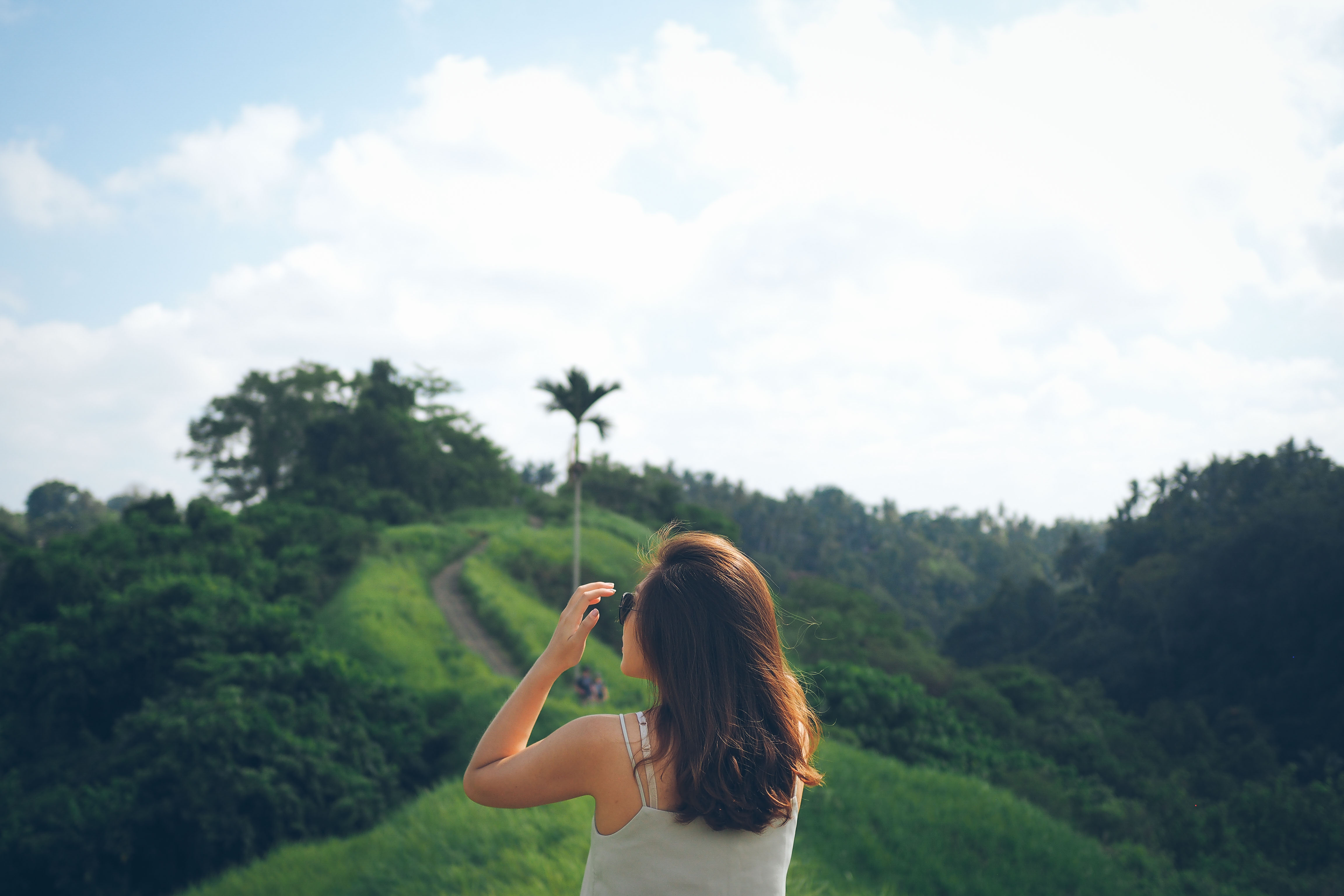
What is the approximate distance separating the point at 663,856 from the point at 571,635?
46 centimetres

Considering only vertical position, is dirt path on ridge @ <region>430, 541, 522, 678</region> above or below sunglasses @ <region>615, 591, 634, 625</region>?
below

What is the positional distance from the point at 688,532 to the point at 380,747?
45.5 feet

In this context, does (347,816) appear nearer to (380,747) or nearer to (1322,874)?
(380,747)

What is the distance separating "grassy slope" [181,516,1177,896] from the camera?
257 inches

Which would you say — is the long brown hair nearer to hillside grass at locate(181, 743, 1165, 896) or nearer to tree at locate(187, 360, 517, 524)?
hillside grass at locate(181, 743, 1165, 896)

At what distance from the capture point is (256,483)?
4166 cm

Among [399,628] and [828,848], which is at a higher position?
[399,628]

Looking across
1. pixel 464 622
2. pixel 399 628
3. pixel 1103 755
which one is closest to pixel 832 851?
pixel 399 628

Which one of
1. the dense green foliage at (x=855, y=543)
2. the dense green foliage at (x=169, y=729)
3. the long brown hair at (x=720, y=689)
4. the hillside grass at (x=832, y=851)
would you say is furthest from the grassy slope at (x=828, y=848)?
the dense green foliage at (x=855, y=543)

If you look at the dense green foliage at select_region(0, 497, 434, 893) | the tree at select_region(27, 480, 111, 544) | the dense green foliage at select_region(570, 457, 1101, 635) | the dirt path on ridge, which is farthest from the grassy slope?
the tree at select_region(27, 480, 111, 544)

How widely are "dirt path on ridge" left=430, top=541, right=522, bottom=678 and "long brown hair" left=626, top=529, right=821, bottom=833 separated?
17644 millimetres

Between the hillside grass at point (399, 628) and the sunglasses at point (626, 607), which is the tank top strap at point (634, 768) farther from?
the hillside grass at point (399, 628)

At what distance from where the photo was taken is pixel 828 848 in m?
8.99

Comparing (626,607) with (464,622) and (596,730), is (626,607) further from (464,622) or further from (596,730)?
(464,622)
